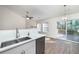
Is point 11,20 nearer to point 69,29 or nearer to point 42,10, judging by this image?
point 42,10

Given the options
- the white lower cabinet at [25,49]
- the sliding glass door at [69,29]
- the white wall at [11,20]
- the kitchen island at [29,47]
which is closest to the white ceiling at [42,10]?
the white wall at [11,20]

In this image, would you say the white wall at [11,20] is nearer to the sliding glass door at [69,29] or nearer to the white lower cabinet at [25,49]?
the white lower cabinet at [25,49]

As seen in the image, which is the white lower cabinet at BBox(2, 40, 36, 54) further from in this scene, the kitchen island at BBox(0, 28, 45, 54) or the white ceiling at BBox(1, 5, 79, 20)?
the white ceiling at BBox(1, 5, 79, 20)

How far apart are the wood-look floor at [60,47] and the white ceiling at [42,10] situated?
19.0 inches

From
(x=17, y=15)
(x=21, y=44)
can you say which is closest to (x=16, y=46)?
(x=21, y=44)

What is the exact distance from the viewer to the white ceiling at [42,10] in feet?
4.82

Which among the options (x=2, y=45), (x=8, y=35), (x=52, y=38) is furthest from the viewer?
(x=52, y=38)

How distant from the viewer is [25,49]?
1.56m

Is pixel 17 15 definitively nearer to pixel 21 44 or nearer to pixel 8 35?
pixel 8 35

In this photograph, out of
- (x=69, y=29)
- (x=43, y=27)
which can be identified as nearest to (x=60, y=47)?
(x=69, y=29)

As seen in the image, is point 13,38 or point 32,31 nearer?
point 13,38

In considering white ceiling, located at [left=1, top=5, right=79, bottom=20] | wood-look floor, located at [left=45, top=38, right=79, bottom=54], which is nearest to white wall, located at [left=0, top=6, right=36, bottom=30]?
white ceiling, located at [left=1, top=5, right=79, bottom=20]

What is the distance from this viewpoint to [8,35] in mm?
1548
